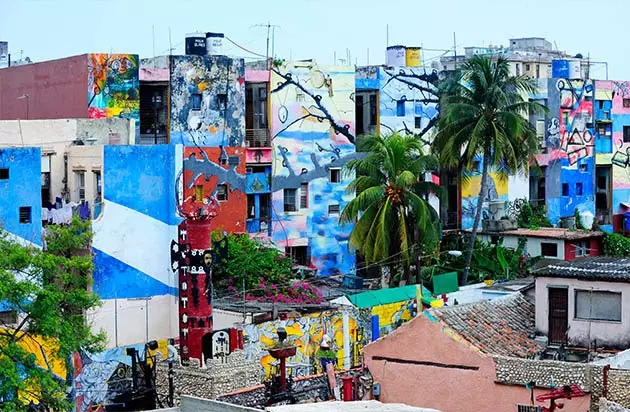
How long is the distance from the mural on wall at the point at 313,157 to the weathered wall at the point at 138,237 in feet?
34.7

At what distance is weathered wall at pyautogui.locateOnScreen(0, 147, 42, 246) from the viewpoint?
127ft

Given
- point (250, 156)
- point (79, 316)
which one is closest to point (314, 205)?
point (250, 156)

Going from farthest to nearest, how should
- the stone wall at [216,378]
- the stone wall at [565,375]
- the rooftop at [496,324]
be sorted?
the stone wall at [216,378] < the rooftop at [496,324] < the stone wall at [565,375]

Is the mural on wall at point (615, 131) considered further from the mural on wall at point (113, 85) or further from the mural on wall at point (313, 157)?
the mural on wall at point (113, 85)

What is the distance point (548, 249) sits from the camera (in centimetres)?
5519

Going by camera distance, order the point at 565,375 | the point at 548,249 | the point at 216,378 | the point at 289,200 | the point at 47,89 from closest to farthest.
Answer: the point at 565,375 < the point at 216,378 < the point at 47,89 < the point at 289,200 < the point at 548,249

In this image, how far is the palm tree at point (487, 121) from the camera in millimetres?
50625

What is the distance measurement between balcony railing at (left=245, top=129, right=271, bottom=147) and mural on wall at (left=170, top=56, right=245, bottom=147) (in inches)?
71.6

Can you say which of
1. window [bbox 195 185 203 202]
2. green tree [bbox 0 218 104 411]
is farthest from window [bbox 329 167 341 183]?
green tree [bbox 0 218 104 411]

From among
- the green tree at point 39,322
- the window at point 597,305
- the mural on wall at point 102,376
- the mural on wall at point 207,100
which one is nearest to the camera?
the green tree at point 39,322

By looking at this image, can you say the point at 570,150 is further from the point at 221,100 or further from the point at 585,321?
the point at 585,321

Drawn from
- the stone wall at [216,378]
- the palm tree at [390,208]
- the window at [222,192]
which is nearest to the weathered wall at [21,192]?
the stone wall at [216,378]

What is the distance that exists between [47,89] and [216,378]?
18360mm

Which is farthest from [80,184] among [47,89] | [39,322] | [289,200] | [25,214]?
[39,322]
